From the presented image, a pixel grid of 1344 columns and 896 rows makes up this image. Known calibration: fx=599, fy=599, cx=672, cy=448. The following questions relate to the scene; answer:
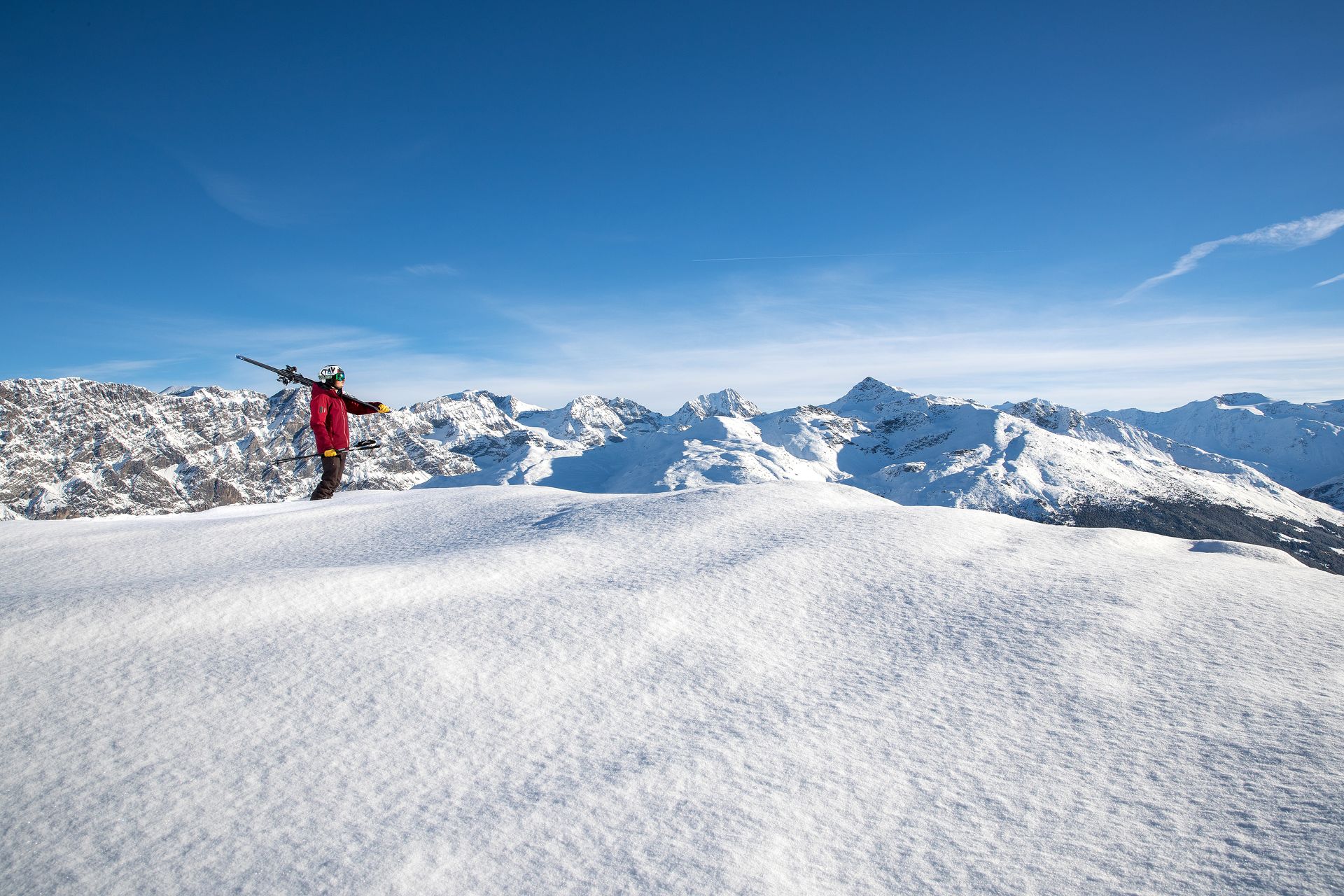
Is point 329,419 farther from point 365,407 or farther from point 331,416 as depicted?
point 365,407

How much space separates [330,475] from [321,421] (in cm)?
178

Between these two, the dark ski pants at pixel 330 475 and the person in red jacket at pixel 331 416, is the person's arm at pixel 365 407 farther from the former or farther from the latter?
the dark ski pants at pixel 330 475

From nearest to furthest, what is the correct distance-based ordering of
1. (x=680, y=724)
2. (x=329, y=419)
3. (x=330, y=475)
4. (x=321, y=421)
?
(x=680, y=724)
(x=321, y=421)
(x=329, y=419)
(x=330, y=475)

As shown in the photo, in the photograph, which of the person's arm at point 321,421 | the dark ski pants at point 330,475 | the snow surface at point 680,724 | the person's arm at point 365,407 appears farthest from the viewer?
the person's arm at point 365,407

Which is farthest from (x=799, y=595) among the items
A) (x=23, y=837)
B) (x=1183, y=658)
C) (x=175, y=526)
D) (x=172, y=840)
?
(x=175, y=526)

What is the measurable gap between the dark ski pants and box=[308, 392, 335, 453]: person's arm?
310mm

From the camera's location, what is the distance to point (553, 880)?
412 centimetres

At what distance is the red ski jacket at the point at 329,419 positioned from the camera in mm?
12406

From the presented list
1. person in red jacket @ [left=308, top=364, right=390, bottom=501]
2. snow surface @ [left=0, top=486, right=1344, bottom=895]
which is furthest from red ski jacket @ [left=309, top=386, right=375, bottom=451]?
snow surface @ [left=0, top=486, right=1344, bottom=895]

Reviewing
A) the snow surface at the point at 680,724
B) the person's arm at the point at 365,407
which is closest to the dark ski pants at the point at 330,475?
the person's arm at the point at 365,407

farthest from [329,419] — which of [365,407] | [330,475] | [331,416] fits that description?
[330,475]

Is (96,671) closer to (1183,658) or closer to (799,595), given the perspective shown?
(799,595)

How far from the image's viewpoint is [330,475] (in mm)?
13688

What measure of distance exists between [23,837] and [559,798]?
152 inches
